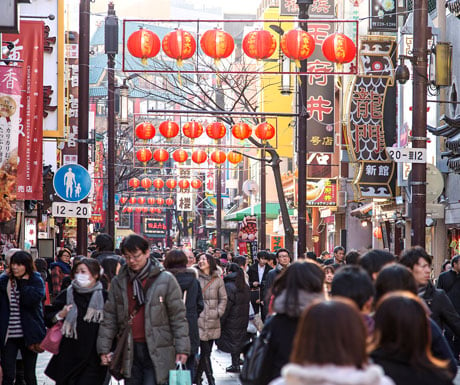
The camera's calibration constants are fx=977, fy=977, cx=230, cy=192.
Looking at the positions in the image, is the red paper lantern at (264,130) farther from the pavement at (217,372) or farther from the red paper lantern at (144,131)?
the pavement at (217,372)

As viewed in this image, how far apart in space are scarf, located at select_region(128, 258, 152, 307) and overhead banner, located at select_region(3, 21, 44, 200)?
11.0 meters

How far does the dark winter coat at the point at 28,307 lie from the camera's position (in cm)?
1034

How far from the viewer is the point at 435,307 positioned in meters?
8.41

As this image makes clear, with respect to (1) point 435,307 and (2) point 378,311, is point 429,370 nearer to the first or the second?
(2) point 378,311

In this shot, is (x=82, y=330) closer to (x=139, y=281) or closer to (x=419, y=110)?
(x=139, y=281)

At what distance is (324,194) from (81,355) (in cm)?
2901

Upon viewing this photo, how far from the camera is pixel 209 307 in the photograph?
43.0 ft

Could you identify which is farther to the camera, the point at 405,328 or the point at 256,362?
the point at 256,362

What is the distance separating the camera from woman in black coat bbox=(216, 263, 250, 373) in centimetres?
1479

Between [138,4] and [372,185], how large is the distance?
10607 centimetres

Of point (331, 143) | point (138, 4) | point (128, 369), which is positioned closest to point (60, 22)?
point (331, 143)

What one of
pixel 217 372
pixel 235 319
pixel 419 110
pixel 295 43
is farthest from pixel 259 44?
pixel 217 372

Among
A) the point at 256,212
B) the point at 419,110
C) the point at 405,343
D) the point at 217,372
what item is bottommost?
the point at 217,372

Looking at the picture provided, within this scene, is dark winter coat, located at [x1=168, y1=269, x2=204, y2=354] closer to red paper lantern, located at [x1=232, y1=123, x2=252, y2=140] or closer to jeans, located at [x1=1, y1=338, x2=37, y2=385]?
jeans, located at [x1=1, y1=338, x2=37, y2=385]
